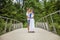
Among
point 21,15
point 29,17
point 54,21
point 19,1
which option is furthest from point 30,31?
point 19,1

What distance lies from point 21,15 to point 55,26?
36.0m

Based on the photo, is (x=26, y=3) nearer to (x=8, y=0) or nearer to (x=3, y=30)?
(x=8, y=0)

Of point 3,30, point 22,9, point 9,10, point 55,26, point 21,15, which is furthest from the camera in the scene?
point 22,9

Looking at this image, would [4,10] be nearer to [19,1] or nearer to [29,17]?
[29,17]

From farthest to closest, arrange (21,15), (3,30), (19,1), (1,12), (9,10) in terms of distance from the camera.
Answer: (19,1) < (21,15) < (9,10) < (1,12) < (3,30)

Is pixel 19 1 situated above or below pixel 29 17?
above

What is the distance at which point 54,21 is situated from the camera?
13.3 metres

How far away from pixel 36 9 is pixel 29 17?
109ft

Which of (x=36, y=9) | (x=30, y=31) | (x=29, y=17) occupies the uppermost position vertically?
(x=36, y=9)

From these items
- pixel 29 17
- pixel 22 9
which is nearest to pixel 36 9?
pixel 22 9

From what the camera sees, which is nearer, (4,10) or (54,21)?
(54,21)

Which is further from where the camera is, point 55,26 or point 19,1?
point 19,1

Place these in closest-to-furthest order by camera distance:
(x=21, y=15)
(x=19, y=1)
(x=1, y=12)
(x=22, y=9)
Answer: (x=1, y=12) < (x=21, y=15) < (x=22, y=9) < (x=19, y=1)

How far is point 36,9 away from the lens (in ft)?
160
